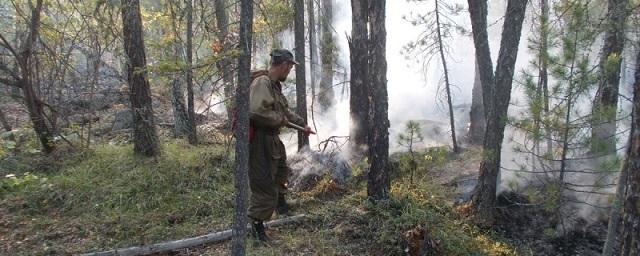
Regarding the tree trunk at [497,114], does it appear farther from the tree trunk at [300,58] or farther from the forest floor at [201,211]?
the tree trunk at [300,58]

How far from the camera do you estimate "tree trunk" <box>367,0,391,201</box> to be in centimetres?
564

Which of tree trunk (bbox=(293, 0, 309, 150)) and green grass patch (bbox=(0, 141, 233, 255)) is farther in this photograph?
tree trunk (bbox=(293, 0, 309, 150))

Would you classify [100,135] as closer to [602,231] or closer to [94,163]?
[94,163]

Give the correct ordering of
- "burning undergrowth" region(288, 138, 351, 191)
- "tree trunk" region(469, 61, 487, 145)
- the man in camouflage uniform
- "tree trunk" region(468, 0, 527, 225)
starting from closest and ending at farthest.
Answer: the man in camouflage uniform, "tree trunk" region(468, 0, 527, 225), "burning undergrowth" region(288, 138, 351, 191), "tree trunk" region(469, 61, 487, 145)

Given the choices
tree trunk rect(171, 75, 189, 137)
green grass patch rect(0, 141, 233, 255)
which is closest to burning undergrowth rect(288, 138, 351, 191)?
green grass patch rect(0, 141, 233, 255)

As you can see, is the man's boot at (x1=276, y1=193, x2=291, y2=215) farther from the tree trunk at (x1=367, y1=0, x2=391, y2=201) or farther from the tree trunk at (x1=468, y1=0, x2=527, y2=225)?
the tree trunk at (x1=468, y1=0, x2=527, y2=225)

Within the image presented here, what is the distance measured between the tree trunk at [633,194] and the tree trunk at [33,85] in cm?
788

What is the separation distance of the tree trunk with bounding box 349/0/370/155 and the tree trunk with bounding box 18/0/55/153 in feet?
16.4

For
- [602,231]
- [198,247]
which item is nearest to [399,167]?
[602,231]

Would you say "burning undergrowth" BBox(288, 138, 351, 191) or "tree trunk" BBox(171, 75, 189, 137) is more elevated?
"tree trunk" BBox(171, 75, 189, 137)

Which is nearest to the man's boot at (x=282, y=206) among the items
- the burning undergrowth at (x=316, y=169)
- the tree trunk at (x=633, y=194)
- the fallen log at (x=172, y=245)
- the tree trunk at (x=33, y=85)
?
the fallen log at (x=172, y=245)

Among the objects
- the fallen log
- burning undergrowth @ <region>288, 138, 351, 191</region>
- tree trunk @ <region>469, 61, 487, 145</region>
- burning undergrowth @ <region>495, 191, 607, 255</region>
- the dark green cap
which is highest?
the dark green cap

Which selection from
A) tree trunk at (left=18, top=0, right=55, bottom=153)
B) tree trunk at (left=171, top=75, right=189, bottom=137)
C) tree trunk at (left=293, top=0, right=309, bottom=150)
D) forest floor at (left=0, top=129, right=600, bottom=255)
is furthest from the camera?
tree trunk at (left=171, top=75, right=189, bottom=137)

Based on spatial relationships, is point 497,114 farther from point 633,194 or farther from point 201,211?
point 201,211
